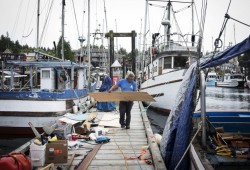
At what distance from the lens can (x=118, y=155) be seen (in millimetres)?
5945

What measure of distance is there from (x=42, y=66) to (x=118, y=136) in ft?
26.8

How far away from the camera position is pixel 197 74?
6035mm

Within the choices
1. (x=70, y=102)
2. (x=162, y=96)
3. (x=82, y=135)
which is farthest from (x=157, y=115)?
(x=82, y=135)

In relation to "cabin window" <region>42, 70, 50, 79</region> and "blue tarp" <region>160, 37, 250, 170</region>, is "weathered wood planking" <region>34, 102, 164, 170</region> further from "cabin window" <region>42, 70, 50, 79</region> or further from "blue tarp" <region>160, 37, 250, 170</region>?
"cabin window" <region>42, 70, 50, 79</region>

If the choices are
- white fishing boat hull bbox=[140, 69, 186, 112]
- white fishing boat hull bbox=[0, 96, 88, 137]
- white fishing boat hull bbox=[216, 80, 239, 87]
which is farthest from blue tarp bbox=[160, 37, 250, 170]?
white fishing boat hull bbox=[216, 80, 239, 87]

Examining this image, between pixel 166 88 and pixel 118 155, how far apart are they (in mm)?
11879

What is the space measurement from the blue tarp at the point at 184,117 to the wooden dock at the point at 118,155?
1.14 ft

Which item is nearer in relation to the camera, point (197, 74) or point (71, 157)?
point (71, 157)

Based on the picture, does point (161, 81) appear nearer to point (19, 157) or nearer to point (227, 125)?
point (227, 125)

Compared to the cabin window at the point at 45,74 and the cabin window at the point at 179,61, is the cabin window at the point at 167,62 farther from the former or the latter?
the cabin window at the point at 45,74

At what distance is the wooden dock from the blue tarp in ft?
1.14

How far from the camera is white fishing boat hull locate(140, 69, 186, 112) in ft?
52.6

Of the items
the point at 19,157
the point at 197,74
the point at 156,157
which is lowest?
the point at 156,157

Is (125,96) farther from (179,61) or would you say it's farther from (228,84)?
(228,84)
